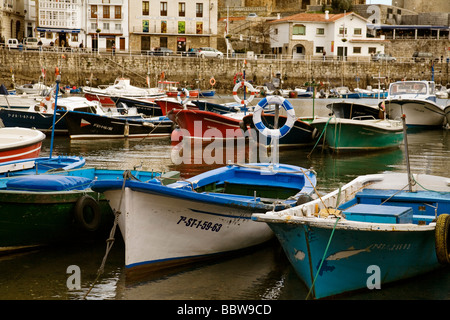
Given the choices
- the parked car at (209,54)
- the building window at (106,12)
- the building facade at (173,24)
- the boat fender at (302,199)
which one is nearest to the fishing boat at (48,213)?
the boat fender at (302,199)

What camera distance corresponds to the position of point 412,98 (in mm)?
29578

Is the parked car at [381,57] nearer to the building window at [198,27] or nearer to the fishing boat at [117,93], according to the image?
the building window at [198,27]

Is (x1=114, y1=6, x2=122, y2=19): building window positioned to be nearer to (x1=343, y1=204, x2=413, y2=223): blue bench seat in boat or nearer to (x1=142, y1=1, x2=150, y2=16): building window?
(x1=142, y1=1, x2=150, y2=16): building window

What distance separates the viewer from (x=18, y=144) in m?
13.5

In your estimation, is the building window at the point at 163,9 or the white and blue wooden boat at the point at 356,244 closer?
the white and blue wooden boat at the point at 356,244

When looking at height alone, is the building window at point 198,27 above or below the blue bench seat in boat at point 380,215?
above

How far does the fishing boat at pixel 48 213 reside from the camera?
9406 millimetres

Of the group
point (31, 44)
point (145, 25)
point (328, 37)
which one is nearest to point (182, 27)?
point (145, 25)

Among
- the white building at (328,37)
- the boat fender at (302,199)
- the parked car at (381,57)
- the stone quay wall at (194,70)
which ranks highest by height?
the white building at (328,37)

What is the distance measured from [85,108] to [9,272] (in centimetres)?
1635

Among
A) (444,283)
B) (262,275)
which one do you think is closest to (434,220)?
(444,283)

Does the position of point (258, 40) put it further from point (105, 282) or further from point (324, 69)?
point (105, 282)

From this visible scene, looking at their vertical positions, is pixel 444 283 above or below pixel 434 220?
below

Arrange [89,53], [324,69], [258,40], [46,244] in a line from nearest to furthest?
[46,244] < [89,53] < [324,69] < [258,40]
